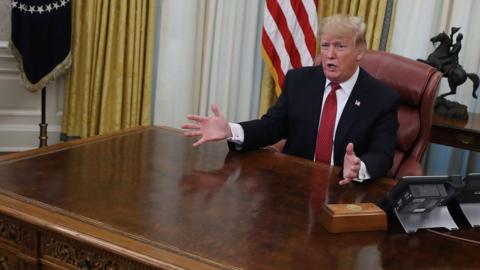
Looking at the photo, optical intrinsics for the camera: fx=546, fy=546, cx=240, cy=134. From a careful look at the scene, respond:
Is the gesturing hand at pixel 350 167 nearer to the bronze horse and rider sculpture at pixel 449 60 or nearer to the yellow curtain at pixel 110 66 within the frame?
the bronze horse and rider sculpture at pixel 449 60

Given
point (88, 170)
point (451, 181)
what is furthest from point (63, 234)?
point (451, 181)

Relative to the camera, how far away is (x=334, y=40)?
230 cm

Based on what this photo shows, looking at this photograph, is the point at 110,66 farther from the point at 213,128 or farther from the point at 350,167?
the point at 350,167

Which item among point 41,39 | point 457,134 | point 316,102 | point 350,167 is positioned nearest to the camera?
point 350,167

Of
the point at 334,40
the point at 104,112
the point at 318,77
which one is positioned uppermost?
the point at 334,40

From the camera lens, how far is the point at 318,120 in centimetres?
238

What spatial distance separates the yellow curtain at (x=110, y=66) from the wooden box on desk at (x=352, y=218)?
9.27 ft

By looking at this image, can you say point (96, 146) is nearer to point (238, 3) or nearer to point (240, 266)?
point (240, 266)

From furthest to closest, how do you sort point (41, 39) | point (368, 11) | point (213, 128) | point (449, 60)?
point (41, 39)
point (368, 11)
point (449, 60)
point (213, 128)

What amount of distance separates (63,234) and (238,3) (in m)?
2.96

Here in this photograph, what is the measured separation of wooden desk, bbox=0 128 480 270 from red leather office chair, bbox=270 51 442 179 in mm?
630

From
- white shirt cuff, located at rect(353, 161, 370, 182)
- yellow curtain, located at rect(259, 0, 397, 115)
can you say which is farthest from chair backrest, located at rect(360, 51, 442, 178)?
yellow curtain, located at rect(259, 0, 397, 115)

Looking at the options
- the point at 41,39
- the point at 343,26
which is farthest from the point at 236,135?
the point at 41,39

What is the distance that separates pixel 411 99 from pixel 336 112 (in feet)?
1.40
